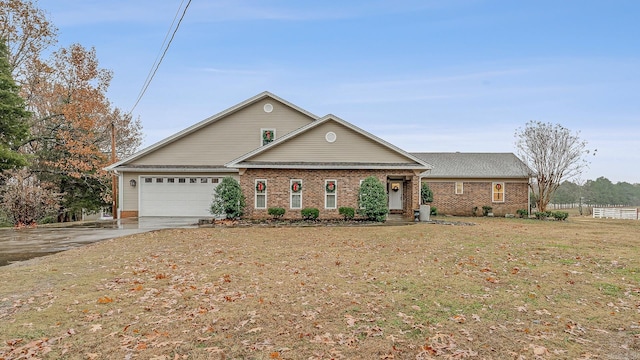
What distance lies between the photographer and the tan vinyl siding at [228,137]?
24359mm

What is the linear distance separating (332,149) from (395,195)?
7942 millimetres

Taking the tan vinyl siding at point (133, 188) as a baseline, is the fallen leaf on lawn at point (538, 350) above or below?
below

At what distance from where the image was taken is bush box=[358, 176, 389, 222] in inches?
790

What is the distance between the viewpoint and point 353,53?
22.8m

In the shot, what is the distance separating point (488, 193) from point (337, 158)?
14.6 m

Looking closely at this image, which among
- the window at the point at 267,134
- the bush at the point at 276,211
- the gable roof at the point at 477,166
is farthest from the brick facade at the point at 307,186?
the gable roof at the point at 477,166

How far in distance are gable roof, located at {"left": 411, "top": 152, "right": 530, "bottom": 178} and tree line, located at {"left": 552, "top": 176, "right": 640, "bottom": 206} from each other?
3458cm

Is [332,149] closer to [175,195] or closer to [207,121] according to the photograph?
[207,121]

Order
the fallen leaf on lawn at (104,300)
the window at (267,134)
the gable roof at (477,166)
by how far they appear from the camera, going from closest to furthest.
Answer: the fallen leaf on lawn at (104,300) < the window at (267,134) < the gable roof at (477,166)

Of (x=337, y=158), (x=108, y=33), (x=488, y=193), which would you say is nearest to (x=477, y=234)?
(x=337, y=158)

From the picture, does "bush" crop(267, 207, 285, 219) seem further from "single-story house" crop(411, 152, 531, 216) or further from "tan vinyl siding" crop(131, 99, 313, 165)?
"single-story house" crop(411, 152, 531, 216)

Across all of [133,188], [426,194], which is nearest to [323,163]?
[426,194]

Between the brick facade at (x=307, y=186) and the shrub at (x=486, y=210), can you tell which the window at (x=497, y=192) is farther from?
the brick facade at (x=307, y=186)

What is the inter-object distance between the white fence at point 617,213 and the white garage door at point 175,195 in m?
31.4
